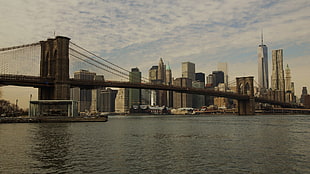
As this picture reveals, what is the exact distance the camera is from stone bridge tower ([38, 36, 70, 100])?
84238 millimetres

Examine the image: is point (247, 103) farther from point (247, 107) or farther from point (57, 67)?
point (57, 67)

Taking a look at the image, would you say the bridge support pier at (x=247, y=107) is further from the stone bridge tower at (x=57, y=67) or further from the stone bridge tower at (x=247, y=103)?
the stone bridge tower at (x=57, y=67)

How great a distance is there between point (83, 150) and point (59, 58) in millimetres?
63409

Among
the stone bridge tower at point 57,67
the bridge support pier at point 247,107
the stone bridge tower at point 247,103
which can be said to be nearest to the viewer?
the stone bridge tower at point 57,67

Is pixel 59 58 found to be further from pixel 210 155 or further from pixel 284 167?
pixel 284 167

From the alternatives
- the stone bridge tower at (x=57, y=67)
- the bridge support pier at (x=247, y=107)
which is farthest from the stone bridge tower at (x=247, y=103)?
the stone bridge tower at (x=57, y=67)

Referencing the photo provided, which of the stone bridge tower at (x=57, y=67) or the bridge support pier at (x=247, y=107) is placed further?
the bridge support pier at (x=247, y=107)

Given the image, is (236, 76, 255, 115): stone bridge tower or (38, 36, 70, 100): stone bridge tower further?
(236, 76, 255, 115): stone bridge tower

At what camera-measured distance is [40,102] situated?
269 feet

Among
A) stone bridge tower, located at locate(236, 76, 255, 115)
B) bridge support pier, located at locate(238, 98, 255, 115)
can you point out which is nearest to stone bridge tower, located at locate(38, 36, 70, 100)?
bridge support pier, located at locate(238, 98, 255, 115)

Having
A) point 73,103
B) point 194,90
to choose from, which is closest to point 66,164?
point 73,103

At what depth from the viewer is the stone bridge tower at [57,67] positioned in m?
84.2

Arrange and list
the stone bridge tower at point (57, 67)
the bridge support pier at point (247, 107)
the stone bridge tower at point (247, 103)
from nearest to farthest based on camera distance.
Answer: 1. the stone bridge tower at point (57, 67)
2. the bridge support pier at point (247, 107)
3. the stone bridge tower at point (247, 103)

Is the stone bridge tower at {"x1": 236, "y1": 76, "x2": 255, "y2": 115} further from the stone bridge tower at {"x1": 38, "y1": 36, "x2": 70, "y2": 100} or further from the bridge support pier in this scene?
the stone bridge tower at {"x1": 38, "y1": 36, "x2": 70, "y2": 100}
